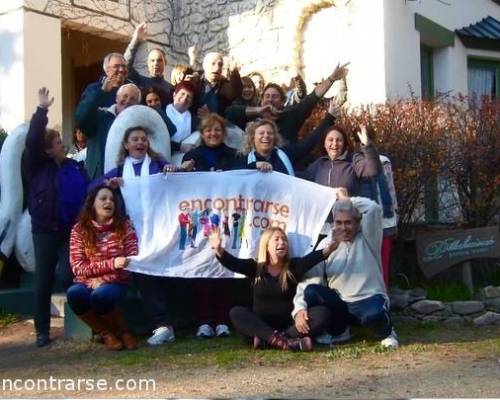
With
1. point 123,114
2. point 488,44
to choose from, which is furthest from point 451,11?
point 123,114

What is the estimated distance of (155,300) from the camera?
6.55m

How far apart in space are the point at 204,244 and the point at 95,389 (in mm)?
1862

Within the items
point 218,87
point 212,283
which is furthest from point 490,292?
point 218,87

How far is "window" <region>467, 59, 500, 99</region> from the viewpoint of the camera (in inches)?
498

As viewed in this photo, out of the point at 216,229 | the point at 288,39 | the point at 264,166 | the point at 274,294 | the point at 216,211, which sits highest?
the point at 288,39

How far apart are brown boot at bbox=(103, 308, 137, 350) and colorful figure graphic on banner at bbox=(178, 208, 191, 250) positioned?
0.80 m

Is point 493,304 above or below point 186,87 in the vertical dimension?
below

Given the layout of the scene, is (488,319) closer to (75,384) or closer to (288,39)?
(75,384)

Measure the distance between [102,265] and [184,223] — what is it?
0.89 metres

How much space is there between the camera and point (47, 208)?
6.56 metres

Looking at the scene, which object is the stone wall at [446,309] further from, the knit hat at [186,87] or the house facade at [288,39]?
the house facade at [288,39]

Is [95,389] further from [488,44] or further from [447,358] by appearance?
[488,44]

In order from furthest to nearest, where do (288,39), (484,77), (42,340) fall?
(484,77) < (288,39) < (42,340)

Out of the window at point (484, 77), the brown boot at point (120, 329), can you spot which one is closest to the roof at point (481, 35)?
the window at point (484, 77)
